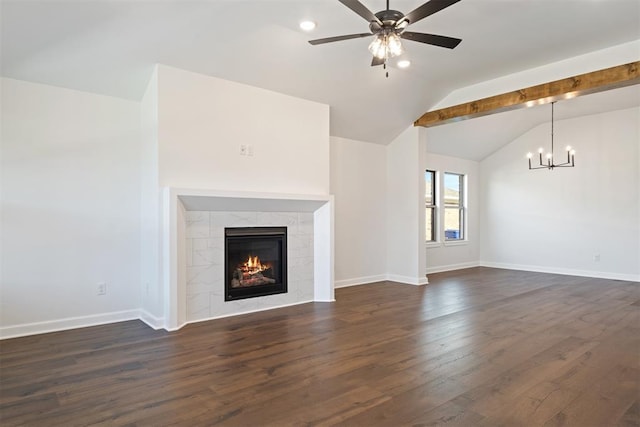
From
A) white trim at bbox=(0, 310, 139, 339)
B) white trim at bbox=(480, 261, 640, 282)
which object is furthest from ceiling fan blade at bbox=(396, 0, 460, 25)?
white trim at bbox=(480, 261, 640, 282)

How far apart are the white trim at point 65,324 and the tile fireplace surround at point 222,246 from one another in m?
0.75

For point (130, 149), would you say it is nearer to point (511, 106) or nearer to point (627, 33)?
point (511, 106)

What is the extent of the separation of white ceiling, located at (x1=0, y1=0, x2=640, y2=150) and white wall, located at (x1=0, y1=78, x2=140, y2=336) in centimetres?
30

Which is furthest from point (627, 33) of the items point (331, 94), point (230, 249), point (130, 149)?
point (130, 149)

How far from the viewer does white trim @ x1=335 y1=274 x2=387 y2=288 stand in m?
6.17

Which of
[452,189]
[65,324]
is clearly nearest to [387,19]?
[65,324]

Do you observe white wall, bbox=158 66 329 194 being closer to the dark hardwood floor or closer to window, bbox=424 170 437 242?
the dark hardwood floor

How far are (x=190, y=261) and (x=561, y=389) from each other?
3.49m

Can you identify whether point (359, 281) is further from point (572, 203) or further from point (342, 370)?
point (572, 203)

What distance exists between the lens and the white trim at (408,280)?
252 inches

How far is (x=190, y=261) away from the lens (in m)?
4.12

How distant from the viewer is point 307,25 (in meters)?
3.48

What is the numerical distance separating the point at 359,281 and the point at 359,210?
1.22m

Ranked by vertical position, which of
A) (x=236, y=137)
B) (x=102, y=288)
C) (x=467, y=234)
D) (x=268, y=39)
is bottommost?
(x=102, y=288)
